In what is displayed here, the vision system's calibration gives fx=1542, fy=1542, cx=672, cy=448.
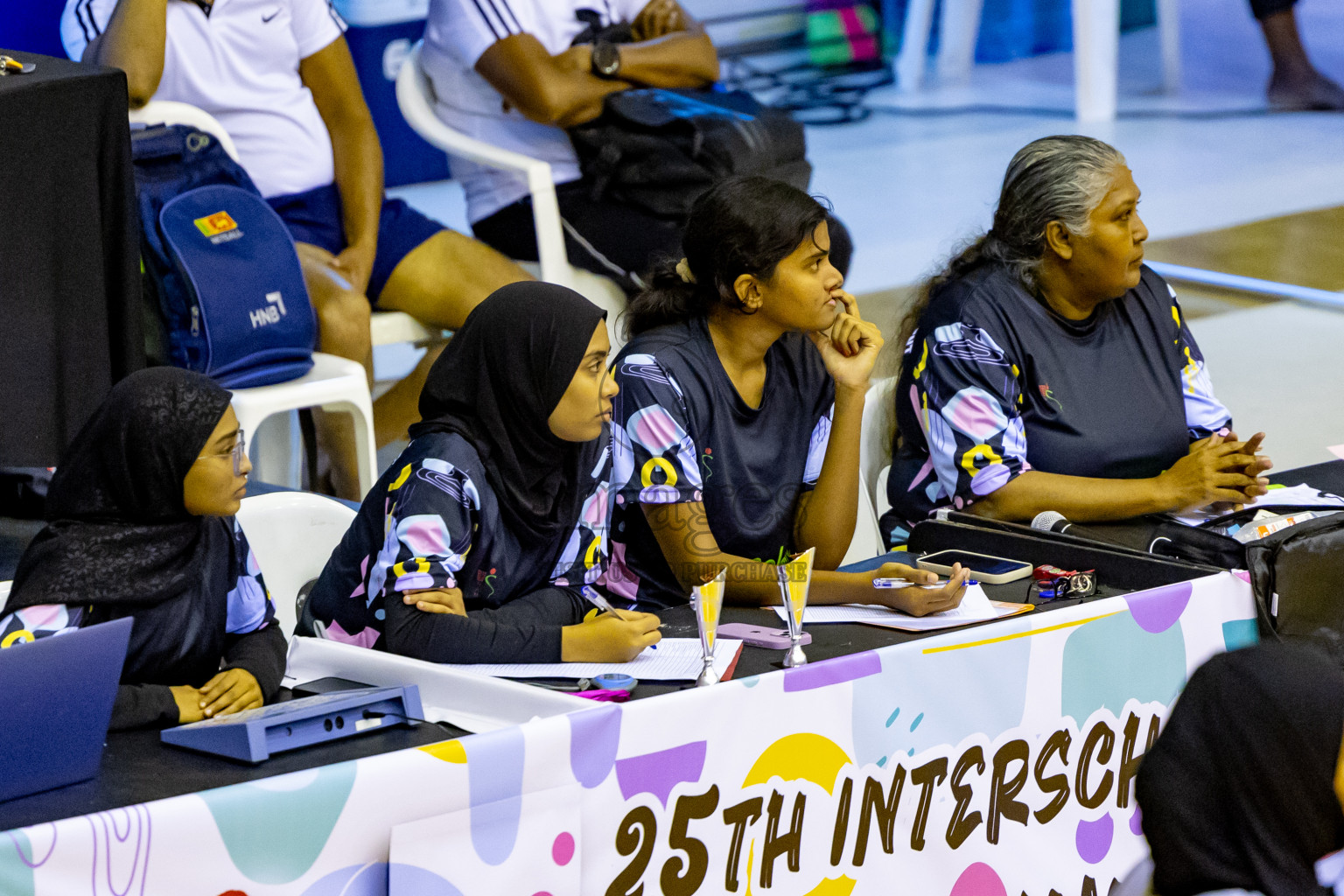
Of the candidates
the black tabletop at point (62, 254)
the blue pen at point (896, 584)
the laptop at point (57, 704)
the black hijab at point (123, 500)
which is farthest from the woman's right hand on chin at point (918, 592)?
the black tabletop at point (62, 254)

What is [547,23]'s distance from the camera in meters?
3.95

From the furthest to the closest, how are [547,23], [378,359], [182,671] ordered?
[378,359] < [547,23] < [182,671]

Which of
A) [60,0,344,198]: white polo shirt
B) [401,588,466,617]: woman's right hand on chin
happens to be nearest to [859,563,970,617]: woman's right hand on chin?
[401,588,466,617]: woman's right hand on chin

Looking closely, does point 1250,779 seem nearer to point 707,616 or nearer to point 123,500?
point 707,616

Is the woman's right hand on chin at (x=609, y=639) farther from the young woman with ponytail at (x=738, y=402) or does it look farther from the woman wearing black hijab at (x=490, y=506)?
the young woman with ponytail at (x=738, y=402)

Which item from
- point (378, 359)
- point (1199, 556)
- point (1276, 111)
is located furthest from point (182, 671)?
point (1276, 111)

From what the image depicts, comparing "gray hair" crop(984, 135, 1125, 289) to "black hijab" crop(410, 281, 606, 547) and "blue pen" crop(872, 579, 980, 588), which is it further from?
"black hijab" crop(410, 281, 606, 547)

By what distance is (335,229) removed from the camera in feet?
12.0

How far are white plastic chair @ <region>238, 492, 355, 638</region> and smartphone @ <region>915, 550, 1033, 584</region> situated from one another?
0.90 metres

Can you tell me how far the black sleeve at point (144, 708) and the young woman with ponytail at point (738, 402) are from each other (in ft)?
2.62

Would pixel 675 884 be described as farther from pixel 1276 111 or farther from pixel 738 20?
pixel 1276 111

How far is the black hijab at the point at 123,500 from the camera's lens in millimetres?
1759

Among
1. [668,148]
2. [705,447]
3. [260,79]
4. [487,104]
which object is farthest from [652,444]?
[487,104]

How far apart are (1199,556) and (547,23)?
239 cm
